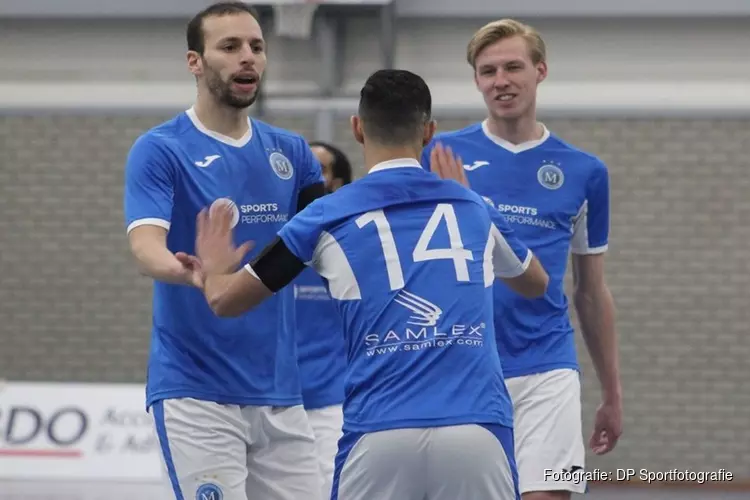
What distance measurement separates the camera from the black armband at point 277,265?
3.39 metres

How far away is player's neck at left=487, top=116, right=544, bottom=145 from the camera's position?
5.07 metres

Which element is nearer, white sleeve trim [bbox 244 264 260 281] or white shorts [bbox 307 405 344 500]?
white sleeve trim [bbox 244 264 260 281]

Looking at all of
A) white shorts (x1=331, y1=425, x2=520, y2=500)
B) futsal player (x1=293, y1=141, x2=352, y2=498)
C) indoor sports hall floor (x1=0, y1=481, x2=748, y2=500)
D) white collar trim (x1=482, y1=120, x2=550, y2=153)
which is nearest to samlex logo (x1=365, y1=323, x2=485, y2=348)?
white shorts (x1=331, y1=425, x2=520, y2=500)

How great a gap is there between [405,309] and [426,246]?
181 millimetres

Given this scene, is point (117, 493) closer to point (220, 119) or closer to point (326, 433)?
point (326, 433)

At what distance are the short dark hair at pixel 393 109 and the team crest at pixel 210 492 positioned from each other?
49.8 inches

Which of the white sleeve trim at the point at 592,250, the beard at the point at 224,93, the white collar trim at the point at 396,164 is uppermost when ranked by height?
the beard at the point at 224,93

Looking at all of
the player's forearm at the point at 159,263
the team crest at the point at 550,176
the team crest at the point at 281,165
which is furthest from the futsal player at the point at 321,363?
the player's forearm at the point at 159,263

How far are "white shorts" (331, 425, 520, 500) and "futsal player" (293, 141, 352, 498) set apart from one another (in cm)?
269

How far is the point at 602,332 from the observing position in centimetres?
515

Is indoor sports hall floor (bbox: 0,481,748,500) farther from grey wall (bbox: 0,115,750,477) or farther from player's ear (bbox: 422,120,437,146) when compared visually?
player's ear (bbox: 422,120,437,146)

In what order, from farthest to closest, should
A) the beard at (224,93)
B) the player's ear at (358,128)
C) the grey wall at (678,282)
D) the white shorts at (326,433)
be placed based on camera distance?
1. the grey wall at (678,282)
2. the white shorts at (326,433)
3. the beard at (224,93)
4. the player's ear at (358,128)

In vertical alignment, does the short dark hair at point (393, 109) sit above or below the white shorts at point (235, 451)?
above

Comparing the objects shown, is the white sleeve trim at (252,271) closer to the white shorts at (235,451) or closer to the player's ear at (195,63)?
the white shorts at (235,451)
